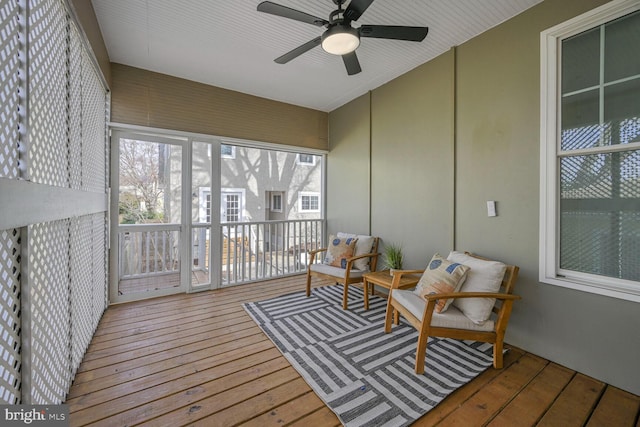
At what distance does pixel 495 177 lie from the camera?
2.51m

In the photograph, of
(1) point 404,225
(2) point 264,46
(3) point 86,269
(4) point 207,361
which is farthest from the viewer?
(1) point 404,225

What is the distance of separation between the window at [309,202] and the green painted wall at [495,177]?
1.73 meters

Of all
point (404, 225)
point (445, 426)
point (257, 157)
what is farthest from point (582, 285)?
point (257, 157)

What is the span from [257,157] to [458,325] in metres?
4.67

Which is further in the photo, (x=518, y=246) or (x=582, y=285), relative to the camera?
(x=518, y=246)

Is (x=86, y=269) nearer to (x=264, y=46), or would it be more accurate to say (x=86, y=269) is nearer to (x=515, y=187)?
(x=264, y=46)

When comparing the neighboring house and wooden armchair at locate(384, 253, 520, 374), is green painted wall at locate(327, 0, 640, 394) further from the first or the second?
the neighboring house

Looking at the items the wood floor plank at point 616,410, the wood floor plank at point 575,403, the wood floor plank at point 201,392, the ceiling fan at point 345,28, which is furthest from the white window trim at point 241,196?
the wood floor plank at point 616,410

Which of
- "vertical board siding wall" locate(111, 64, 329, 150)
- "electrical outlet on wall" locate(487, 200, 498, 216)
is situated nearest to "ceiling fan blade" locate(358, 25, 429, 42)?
"electrical outlet on wall" locate(487, 200, 498, 216)

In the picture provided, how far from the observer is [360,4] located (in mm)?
1792

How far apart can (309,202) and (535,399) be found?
4.12 metres

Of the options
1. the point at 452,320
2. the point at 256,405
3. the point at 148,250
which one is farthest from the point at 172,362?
the point at 452,320

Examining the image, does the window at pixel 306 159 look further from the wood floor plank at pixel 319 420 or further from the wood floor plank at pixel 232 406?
the wood floor plank at pixel 319 420

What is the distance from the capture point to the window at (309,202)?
5105 mm
